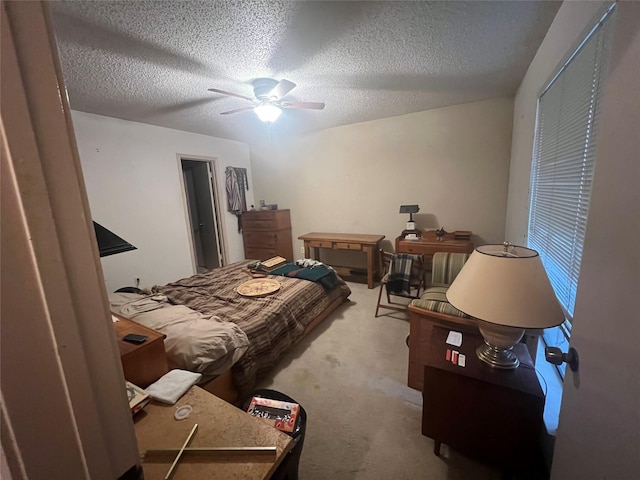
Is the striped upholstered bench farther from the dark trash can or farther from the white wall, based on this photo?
the white wall

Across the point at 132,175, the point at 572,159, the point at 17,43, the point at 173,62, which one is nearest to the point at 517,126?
the point at 572,159

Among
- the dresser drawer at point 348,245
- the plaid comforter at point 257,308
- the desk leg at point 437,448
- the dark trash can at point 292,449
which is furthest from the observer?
the dresser drawer at point 348,245

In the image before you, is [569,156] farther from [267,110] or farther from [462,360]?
[267,110]

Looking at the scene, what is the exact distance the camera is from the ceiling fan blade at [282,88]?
2168 mm

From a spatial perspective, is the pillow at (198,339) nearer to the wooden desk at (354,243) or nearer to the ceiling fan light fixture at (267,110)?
the ceiling fan light fixture at (267,110)

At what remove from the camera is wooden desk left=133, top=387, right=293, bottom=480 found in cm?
76

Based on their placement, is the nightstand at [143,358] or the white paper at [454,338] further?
the white paper at [454,338]

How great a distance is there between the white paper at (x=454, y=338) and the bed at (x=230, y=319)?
4.18ft

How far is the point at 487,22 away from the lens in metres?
1.68

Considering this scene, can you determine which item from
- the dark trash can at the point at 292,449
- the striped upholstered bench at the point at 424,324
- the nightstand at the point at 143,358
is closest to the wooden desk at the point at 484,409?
the striped upholstered bench at the point at 424,324

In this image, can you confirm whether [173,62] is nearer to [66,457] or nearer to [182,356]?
[182,356]

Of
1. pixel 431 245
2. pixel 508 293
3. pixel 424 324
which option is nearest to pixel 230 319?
pixel 424 324

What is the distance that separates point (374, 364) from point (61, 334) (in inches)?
86.0

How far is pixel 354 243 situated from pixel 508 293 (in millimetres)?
2815
